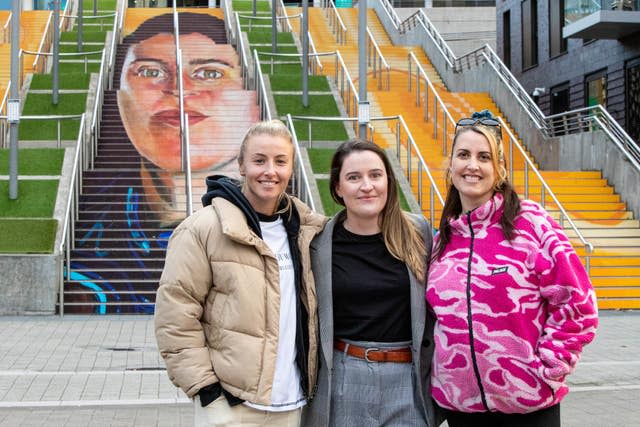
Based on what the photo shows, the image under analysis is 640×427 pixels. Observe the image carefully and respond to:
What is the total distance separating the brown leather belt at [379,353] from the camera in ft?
10.8

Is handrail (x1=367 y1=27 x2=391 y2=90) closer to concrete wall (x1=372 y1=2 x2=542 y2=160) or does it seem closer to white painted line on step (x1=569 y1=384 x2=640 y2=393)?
concrete wall (x1=372 y1=2 x2=542 y2=160)

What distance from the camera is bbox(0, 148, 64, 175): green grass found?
1557 cm

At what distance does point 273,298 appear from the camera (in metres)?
3.16

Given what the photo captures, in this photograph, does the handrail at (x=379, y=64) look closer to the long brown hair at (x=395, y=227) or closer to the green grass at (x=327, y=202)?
the green grass at (x=327, y=202)

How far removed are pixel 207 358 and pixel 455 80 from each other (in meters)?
22.6

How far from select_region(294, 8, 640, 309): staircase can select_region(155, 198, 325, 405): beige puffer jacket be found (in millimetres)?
6998

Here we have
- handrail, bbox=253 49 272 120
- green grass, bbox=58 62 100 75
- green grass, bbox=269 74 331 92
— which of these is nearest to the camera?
handrail, bbox=253 49 272 120

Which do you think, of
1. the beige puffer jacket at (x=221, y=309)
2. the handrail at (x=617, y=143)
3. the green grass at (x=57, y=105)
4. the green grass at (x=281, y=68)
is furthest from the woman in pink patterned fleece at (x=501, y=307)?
the green grass at (x=281, y=68)

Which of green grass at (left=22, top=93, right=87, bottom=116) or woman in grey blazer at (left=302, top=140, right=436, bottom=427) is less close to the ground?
green grass at (left=22, top=93, right=87, bottom=116)

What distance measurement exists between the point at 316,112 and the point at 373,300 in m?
17.1

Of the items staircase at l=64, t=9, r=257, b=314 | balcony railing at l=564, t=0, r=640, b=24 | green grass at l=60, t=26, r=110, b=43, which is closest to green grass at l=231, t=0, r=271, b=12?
green grass at l=60, t=26, r=110, b=43

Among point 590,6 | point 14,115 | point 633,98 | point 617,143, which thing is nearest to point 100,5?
point 590,6

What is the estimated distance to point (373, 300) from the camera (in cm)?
330

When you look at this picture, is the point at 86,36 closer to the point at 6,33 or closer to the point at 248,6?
the point at 6,33
